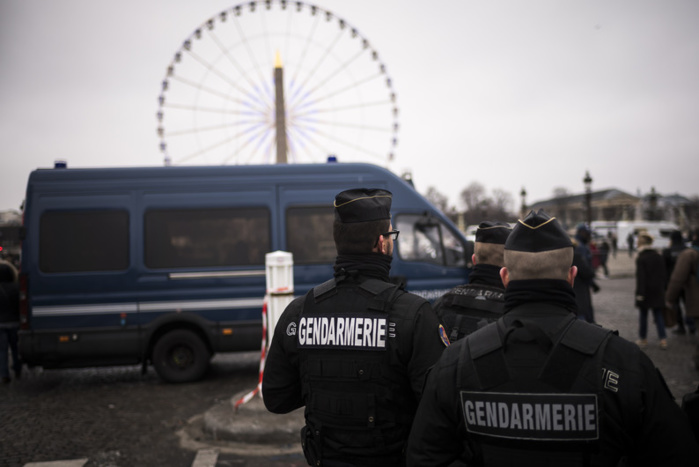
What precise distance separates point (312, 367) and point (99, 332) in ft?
19.5

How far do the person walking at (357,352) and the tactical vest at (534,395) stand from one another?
0.47 m

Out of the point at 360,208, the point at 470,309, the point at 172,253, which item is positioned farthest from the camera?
the point at 172,253

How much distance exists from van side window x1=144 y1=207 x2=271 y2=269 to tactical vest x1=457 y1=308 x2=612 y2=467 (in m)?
6.23

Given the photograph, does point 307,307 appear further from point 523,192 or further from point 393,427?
point 523,192

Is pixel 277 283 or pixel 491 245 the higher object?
pixel 491 245

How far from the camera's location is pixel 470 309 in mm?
3377

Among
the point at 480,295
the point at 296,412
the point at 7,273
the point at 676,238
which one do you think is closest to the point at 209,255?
the point at 296,412

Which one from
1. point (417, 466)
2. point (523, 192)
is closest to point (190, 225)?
point (417, 466)

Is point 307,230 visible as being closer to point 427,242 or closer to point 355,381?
point 427,242

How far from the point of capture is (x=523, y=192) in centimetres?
3394

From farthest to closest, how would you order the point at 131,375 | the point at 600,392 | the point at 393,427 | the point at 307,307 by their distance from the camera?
1. the point at 131,375
2. the point at 307,307
3. the point at 393,427
4. the point at 600,392

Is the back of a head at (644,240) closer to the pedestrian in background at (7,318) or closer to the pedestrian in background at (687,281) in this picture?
the pedestrian in background at (687,281)

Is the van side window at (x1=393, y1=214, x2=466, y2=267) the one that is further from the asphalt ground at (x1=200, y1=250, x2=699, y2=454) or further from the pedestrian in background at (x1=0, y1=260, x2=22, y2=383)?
the pedestrian in background at (x1=0, y1=260, x2=22, y2=383)

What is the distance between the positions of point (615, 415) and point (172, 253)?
22.2 ft
